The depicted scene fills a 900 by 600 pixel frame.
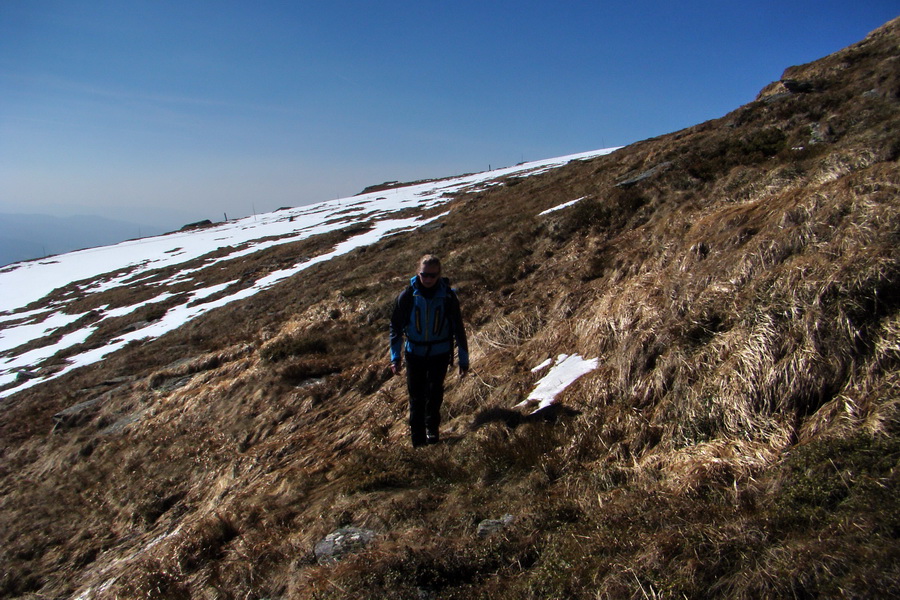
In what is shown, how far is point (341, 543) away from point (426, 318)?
112 inches

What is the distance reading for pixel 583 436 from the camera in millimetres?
5117

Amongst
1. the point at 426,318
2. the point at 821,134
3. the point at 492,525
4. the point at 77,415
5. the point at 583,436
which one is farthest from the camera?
the point at 77,415

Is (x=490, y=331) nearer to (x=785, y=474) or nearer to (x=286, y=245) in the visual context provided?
(x=785, y=474)

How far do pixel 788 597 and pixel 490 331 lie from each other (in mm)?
6558

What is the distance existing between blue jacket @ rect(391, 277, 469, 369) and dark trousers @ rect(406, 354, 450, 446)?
137 millimetres

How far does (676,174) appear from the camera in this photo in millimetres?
12547

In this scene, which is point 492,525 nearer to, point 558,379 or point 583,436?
point 583,436

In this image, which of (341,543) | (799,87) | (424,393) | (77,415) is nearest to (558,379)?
(424,393)

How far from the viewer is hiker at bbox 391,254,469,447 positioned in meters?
6.19

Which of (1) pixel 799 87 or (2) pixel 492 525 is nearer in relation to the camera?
(2) pixel 492 525

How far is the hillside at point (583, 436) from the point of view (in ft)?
10.7

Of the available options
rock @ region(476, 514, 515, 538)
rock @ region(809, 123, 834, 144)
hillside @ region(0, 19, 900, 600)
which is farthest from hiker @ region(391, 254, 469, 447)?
rock @ region(809, 123, 834, 144)

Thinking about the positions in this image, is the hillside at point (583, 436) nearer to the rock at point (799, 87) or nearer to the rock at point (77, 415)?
the rock at point (77, 415)

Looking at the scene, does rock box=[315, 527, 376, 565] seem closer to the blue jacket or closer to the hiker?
the hiker
